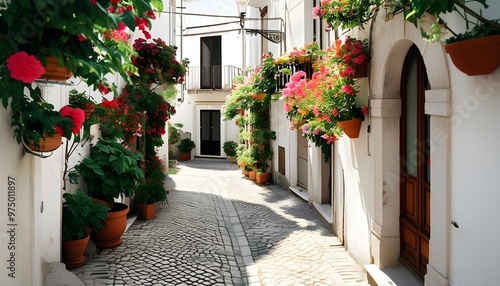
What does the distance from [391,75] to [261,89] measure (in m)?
7.66

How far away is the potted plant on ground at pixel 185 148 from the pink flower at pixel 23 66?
70.8 feet

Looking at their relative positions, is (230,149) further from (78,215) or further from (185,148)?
(78,215)

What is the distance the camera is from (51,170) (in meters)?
5.97

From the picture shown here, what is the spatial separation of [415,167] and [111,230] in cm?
470

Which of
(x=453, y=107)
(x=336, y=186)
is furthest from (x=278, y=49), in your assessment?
(x=453, y=107)

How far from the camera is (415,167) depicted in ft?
18.3

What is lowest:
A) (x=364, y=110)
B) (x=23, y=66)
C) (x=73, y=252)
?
(x=73, y=252)

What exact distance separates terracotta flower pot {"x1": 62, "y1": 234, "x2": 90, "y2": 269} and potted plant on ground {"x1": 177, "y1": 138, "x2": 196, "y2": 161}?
18055 mm

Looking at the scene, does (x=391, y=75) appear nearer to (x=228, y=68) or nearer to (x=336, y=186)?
(x=336, y=186)

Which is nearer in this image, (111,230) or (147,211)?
(111,230)

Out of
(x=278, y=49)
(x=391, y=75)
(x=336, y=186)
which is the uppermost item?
(x=278, y=49)

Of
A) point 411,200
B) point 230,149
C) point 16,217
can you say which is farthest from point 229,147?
point 16,217

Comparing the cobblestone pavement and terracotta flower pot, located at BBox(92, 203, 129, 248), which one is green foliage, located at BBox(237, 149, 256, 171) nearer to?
the cobblestone pavement

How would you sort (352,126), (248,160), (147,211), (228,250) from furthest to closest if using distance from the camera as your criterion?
(248,160) < (147,211) < (228,250) < (352,126)
